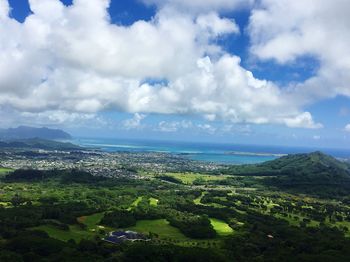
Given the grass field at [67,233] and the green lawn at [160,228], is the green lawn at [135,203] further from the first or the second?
the grass field at [67,233]

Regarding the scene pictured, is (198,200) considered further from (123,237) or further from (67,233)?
(67,233)

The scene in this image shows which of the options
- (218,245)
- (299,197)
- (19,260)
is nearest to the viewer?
(19,260)

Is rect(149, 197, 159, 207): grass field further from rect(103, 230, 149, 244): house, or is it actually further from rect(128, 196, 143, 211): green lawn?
rect(103, 230, 149, 244): house

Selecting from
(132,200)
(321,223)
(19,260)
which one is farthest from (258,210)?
(19,260)

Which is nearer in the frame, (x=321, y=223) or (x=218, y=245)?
(x=218, y=245)

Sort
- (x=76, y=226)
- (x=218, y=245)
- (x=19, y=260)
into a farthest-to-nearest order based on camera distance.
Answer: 1. (x=76, y=226)
2. (x=218, y=245)
3. (x=19, y=260)

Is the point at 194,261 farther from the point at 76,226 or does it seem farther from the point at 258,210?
the point at 258,210

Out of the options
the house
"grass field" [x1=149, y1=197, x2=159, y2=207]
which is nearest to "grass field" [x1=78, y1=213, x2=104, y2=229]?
the house

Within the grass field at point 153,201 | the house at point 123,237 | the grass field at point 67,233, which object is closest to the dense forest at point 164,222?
the grass field at point 153,201
